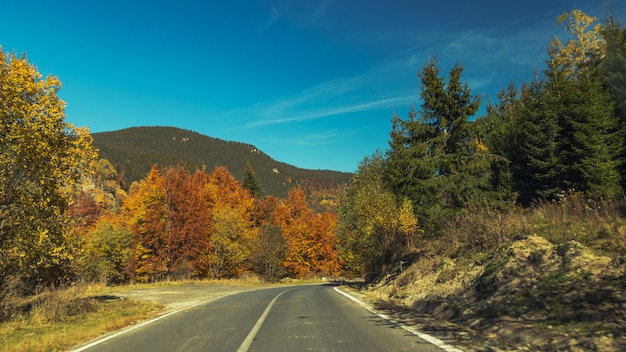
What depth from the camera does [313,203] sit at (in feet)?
510

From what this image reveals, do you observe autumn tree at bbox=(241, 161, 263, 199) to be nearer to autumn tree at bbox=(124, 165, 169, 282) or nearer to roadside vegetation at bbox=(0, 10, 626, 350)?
roadside vegetation at bbox=(0, 10, 626, 350)

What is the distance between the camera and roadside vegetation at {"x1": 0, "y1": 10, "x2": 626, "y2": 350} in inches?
308

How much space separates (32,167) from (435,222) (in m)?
18.8

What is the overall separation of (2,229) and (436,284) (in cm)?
1451

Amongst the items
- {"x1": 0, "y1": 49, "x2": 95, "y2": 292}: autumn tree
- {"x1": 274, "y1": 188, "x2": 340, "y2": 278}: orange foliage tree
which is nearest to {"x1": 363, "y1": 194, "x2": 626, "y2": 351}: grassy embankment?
{"x1": 0, "y1": 49, "x2": 95, "y2": 292}: autumn tree

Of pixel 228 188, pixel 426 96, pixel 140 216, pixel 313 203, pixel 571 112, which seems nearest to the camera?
pixel 426 96

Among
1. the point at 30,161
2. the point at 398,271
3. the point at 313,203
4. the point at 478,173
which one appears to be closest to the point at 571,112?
the point at 478,173

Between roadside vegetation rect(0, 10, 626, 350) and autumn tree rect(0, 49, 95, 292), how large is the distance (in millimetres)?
51

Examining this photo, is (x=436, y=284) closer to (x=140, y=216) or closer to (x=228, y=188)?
(x=140, y=216)

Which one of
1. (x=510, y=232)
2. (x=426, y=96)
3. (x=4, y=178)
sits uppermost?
(x=426, y=96)

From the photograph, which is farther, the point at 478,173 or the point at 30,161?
the point at 478,173

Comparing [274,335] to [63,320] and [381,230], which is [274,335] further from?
[381,230]

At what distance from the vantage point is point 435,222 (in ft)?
70.6

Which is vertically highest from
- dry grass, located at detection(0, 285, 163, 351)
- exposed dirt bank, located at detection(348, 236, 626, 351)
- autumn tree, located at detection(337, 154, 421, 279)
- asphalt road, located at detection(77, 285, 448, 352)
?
autumn tree, located at detection(337, 154, 421, 279)
